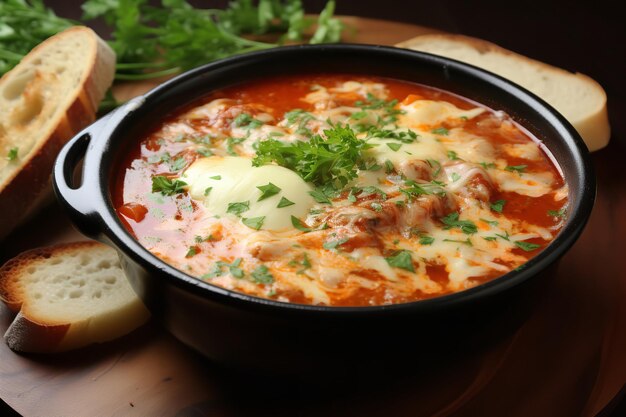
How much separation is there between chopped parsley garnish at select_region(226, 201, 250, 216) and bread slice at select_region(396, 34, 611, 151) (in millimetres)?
2012

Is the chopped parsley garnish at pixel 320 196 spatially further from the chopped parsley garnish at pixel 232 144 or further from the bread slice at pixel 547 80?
the bread slice at pixel 547 80

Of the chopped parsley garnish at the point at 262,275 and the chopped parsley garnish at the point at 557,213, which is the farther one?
the chopped parsley garnish at the point at 557,213

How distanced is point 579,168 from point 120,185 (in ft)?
6.18

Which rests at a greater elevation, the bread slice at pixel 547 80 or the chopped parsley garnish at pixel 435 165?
the chopped parsley garnish at pixel 435 165

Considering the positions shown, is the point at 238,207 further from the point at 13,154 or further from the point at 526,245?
the point at 13,154

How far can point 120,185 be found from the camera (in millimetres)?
3344

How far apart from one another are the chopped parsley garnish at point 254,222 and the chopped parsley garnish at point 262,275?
0.24 meters

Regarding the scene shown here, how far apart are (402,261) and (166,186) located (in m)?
1.06

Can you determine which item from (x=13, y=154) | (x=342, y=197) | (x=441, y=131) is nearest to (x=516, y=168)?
(x=441, y=131)

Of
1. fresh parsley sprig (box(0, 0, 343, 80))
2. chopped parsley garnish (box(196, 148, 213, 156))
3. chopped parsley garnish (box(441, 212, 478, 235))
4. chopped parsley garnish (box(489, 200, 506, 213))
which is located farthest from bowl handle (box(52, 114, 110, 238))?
fresh parsley sprig (box(0, 0, 343, 80))

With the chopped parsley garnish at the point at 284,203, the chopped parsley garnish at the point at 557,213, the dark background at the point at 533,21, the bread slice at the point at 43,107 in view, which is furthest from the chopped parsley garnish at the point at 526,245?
the dark background at the point at 533,21

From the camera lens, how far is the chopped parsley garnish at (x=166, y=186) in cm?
322

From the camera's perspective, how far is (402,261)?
2.76 m

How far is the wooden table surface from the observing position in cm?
281
